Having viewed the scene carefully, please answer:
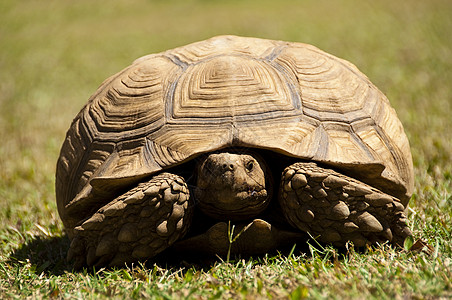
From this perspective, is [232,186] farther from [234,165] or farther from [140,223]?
[140,223]

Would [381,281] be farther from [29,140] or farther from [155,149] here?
[29,140]

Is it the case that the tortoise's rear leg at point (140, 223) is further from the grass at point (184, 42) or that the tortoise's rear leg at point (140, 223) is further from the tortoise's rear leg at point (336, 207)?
the tortoise's rear leg at point (336, 207)

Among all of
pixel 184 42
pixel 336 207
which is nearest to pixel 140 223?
pixel 336 207

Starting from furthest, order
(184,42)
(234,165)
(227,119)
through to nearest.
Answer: (184,42), (227,119), (234,165)

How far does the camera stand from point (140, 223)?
270 cm

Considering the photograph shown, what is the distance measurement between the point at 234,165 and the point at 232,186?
0.10 meters

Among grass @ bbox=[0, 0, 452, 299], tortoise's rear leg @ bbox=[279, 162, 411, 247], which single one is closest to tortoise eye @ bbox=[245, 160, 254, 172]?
tortoise's rear leg @ bbox=[279, 162, 411, 247]

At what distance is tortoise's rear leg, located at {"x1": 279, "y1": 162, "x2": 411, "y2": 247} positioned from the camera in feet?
8.70

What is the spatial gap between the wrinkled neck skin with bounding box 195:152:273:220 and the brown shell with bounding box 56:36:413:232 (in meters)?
0.09

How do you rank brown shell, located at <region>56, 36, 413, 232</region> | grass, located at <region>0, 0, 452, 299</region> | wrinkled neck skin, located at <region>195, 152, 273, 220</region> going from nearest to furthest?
grass, located at <region>0, 0, 452, 299</region> → wrinkled neck skin, located at <region>195, 152, 273, 220</region> → brown shell, located at <region>56, 36, 413, 232</region>

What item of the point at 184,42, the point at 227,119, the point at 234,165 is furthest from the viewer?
the point at 184,42

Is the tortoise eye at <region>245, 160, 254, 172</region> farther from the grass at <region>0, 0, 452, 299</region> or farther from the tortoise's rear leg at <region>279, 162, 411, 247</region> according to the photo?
the grass at <region>0, 0, 452, 299</region>

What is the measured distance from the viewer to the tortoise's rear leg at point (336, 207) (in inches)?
104

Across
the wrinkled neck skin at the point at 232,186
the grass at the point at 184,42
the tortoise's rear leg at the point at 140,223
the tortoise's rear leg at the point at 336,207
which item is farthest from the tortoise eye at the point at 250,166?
the grass at the point at 184,42
